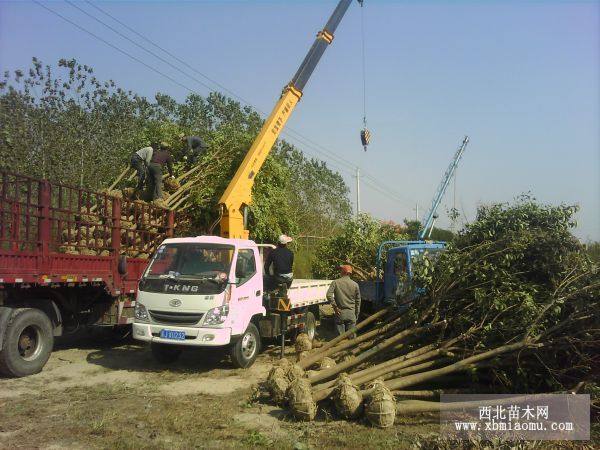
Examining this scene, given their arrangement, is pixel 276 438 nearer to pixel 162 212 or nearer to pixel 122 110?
pixel 162 212

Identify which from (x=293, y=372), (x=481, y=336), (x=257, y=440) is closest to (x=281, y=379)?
(x=293, y=372)

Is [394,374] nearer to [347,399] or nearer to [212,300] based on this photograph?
[347,399]

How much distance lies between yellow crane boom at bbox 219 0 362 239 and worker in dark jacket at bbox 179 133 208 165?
1379mm

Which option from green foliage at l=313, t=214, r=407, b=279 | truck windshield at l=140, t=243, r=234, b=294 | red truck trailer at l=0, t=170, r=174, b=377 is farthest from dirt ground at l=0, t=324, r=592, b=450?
green foliage at l=313, t=214, r=407, b=279

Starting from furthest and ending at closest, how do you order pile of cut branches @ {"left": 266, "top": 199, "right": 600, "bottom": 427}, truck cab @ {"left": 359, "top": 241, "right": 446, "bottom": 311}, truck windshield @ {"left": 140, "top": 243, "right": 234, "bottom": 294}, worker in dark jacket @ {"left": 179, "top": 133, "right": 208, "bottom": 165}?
worker in dark jacket @ {"left": 179, "top": 133, "right": 208, "bottom": 165} < truck cab @ {"left": 359, "top": 241, "right": 446, "bottom": 311} < truck windshield @ {"left": 140, "top": 243, "right": 234, "bottom": 294} < pile of cut branches @ {"left": 266, "top": 199, "right": 600, "bottom": 427}

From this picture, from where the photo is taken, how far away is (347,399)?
5605 millimetres

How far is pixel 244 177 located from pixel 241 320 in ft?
12.4

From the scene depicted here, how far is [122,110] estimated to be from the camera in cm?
2238

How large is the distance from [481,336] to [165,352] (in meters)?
5.11

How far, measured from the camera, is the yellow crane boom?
10.3m

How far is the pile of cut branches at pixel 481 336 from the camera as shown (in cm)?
589

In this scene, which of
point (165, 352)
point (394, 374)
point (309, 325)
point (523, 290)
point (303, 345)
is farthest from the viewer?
point (309, 325)

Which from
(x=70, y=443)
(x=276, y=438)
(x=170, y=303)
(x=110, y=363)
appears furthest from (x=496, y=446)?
(x=110, y=363)

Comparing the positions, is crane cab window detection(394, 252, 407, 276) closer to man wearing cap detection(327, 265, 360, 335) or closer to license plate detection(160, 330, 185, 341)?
man wearing cap detection(327, 265, 360, 335)
